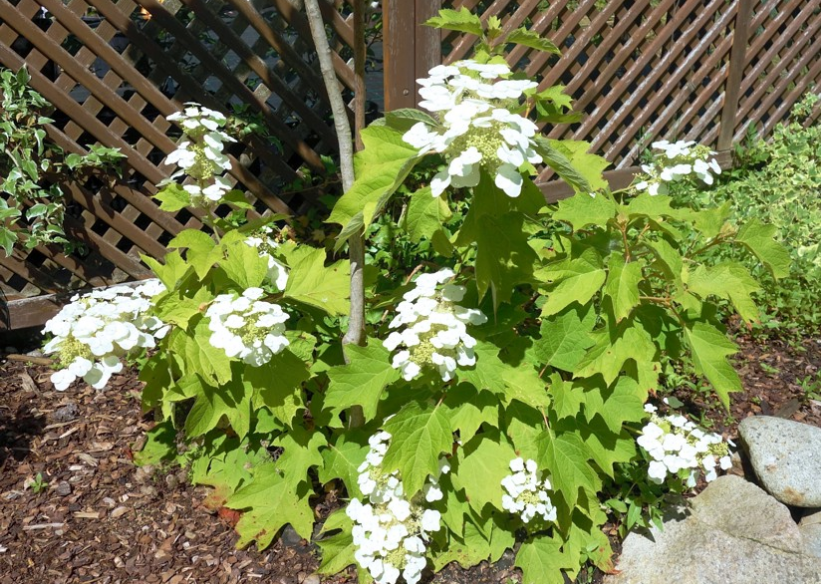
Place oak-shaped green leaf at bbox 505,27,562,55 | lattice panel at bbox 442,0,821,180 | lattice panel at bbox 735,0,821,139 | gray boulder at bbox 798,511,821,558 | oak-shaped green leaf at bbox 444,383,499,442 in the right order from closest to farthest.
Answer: oak-shaped green leaf at bbox 505,27,562,55
oak-shaped green leaf at bbox 444,383,499,442
gray boulder at bbox 798,511,821,558
lattice panel at bbox 442,0,821,180
lattice panel at bbox 735,0,821,139

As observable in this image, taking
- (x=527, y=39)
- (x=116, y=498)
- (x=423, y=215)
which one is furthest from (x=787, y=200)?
(x=116, y=498)

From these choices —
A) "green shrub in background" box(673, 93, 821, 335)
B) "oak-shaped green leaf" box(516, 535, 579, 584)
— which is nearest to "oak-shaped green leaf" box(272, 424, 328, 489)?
"oak-shaped green leaf" box(516, 535, 579, 584)

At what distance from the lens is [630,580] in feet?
6.60

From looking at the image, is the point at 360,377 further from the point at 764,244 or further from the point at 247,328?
the point at 764,244

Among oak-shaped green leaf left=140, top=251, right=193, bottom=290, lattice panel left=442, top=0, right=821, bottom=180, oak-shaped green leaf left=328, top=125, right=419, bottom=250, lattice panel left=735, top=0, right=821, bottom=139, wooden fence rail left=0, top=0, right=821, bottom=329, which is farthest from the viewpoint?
lattice panel left=735, top=0, right=821, bottom=139

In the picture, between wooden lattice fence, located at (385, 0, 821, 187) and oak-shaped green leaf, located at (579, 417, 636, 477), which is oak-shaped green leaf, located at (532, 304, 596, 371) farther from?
wooden lattice fence, located at (385, 0, 821, 187)

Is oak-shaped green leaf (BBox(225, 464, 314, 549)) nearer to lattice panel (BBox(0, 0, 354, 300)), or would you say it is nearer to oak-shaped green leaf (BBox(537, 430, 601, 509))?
oak-shaped green leaf (BBox(537, 430, 601, 509))

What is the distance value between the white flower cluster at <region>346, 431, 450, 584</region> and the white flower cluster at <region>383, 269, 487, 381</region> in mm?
362

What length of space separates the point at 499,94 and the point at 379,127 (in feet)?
1.05

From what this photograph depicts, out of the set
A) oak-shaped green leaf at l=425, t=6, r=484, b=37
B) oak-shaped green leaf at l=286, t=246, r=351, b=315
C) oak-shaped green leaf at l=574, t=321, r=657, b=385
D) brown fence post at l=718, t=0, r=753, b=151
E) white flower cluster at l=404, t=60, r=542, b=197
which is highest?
brown fence post at l=718, t=0, r=753, b=151

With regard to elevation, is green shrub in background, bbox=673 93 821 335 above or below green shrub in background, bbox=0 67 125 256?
above

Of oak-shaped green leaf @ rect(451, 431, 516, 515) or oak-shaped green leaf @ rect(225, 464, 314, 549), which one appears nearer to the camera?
oak-shaped green leaf @ rect(451, 431, 516, 515)

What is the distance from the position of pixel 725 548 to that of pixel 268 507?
55.1 inches

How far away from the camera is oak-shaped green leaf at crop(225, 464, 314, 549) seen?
202cm
